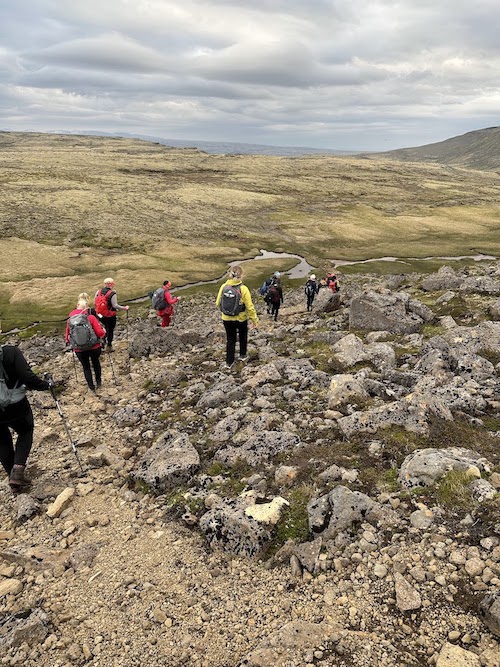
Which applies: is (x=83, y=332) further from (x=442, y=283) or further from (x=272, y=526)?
(x=442, y=283)

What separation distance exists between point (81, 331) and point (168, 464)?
6.73 metres

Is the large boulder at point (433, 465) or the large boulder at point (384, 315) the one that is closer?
the large boulder at point (433, 465)

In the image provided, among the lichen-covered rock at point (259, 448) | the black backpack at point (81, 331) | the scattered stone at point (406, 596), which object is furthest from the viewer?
the black backpack at point (81, 331)

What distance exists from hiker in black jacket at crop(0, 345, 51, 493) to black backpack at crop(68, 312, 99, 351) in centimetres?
441

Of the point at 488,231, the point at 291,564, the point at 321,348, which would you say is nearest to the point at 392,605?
the point at 291,564

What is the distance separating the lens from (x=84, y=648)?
20.9 ft

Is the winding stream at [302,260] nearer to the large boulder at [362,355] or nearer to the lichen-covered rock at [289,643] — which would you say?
the large boulder at [362,355]

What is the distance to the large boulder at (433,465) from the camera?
809 centimetres

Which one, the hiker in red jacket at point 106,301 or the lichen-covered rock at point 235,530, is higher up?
the hiker in red jacket at point 106,301

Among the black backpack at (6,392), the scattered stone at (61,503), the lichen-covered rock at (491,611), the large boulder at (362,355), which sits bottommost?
the scattered stone at (61,503)

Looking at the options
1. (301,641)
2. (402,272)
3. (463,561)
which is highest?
(463,561)

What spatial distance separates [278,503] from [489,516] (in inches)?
143

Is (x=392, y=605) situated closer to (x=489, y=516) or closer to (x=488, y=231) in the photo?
(x=489, y=516)

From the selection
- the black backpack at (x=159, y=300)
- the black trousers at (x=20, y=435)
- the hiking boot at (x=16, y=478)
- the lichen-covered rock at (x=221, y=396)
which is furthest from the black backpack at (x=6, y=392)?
the black backpack at (x=159, y=300)
